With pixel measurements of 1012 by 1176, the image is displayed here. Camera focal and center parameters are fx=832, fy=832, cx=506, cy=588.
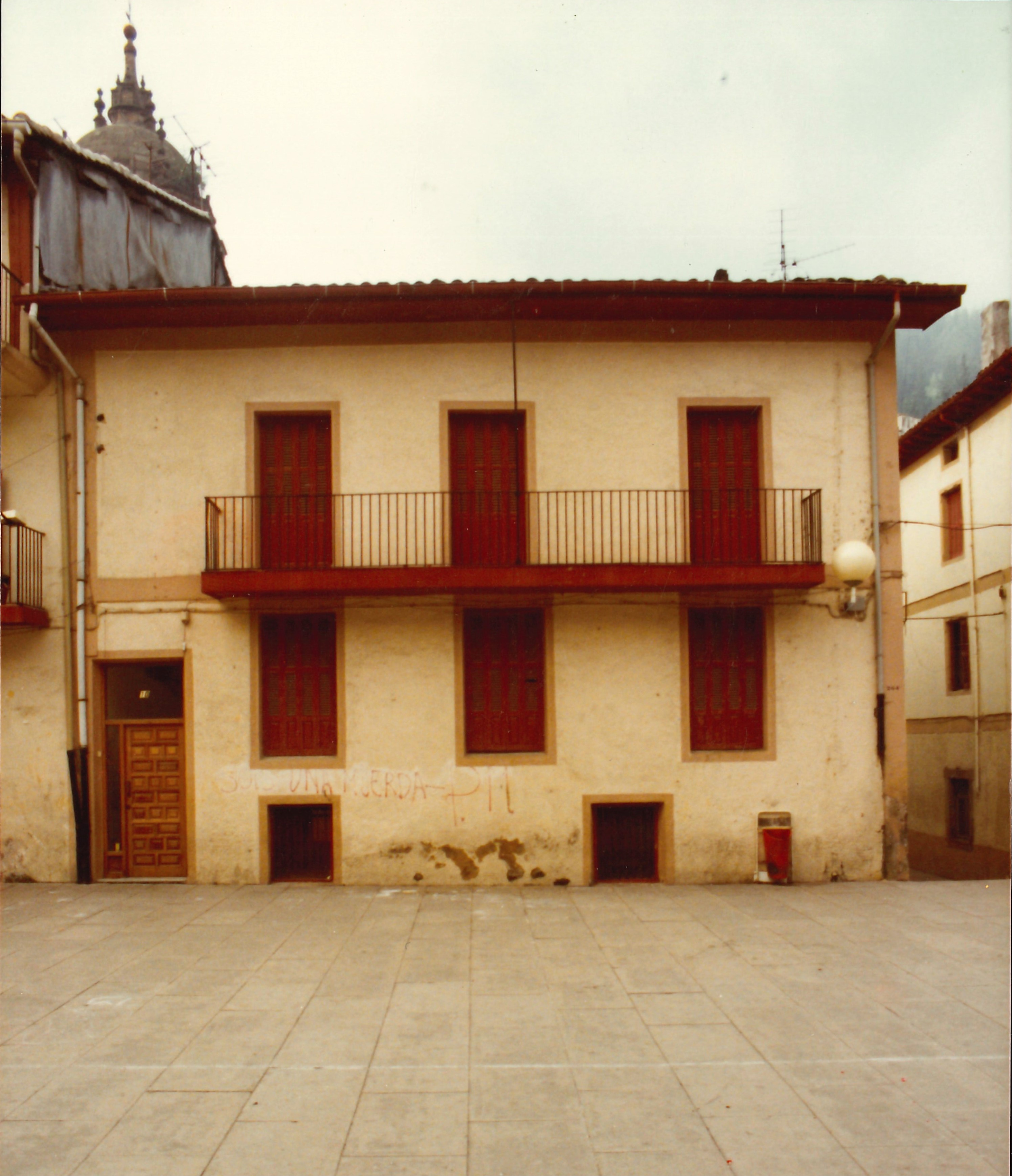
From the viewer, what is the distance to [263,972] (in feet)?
22.4

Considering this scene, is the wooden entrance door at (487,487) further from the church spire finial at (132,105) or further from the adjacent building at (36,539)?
the church spire finial at (132,105)

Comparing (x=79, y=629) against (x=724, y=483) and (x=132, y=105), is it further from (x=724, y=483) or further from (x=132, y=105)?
(x=132, y=105)

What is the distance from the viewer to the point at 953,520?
16344 millimetres

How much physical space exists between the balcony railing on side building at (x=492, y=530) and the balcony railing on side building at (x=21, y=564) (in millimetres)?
2140

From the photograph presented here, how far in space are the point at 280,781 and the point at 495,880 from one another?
9.16ft

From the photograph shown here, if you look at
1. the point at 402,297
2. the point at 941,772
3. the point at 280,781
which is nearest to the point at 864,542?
the point at 402,297

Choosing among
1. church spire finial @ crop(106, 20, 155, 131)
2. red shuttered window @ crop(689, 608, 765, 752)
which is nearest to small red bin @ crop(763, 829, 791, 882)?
red shuttered window @ crop(689, 608, 765, 752)

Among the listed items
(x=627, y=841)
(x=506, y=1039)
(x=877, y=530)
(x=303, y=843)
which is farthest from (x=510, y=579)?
(x=506, y=1039)

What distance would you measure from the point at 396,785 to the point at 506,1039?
15.1 feet

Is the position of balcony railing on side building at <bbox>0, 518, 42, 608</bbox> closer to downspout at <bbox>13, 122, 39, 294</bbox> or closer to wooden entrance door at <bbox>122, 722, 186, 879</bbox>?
wooden entrance door at <bbox>122, 722, 186, 879</bbox>

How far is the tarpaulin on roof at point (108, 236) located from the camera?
35.3 feet

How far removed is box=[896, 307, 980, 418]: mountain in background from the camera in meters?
10.9

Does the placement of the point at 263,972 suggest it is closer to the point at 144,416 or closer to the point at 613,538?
the point at 613,538

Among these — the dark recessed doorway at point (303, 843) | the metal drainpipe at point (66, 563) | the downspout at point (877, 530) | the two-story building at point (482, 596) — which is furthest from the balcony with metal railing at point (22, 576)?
the downspout at point (877, 530)
